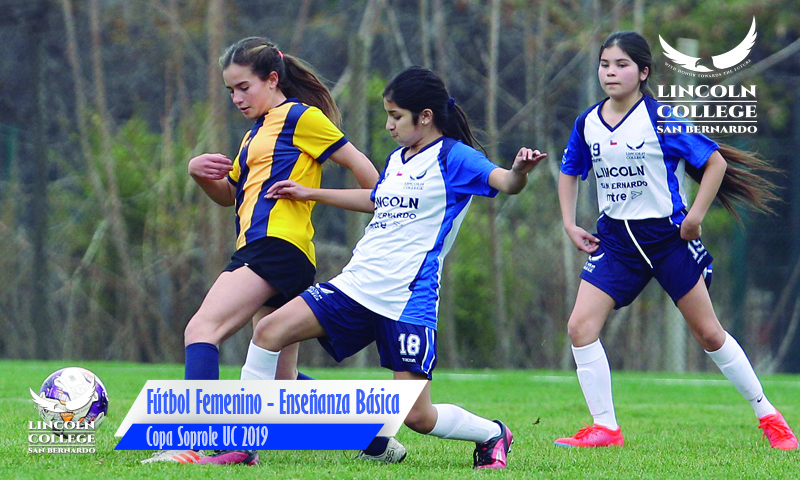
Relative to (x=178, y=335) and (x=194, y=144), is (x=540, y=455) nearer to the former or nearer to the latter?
(x=178, y=335)

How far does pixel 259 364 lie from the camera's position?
386 centimetres

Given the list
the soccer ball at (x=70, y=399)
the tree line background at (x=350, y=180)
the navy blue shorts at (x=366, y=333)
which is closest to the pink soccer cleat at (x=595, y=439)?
the navy blue shorts at (x=366, y=333)

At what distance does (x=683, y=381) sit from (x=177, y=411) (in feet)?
19.5

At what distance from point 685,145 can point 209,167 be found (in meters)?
2.13

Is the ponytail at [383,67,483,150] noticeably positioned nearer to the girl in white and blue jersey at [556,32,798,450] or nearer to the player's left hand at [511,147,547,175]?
the player's left hand at [511,147,547,175]

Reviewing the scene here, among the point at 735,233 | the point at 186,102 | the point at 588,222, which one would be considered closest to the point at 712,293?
the point at 735,233

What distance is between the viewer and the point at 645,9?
1277 cm

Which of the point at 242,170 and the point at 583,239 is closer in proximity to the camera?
the point at 242,170

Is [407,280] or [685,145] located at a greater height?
[685,145]

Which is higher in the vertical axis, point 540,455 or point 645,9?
point 645,9

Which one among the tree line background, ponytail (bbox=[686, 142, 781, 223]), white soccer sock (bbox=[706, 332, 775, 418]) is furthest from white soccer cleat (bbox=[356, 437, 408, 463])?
the tree line background

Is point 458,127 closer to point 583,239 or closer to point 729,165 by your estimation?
point 583,239

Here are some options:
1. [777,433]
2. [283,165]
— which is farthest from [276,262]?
[777,433]

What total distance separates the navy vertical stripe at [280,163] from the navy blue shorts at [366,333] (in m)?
0.35
